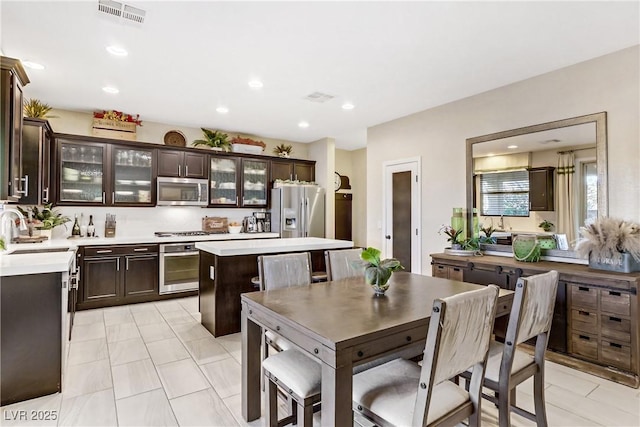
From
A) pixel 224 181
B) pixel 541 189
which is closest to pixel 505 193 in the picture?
pixel 541 189

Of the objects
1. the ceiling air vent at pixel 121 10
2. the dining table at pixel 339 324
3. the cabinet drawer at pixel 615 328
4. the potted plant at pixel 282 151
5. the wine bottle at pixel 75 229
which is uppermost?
the ceiling air vent at pixel 121 10

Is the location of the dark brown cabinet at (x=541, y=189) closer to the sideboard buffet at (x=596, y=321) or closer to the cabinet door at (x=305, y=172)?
the sideboard buffet at (x=596, y=321)

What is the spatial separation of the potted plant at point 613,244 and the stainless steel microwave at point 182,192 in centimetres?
516

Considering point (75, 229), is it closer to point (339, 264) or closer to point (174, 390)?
point (174, 390)

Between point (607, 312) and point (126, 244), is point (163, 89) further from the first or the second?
point (607, 312)

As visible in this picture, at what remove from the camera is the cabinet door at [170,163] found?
5.37 meters

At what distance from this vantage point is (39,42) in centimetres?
296

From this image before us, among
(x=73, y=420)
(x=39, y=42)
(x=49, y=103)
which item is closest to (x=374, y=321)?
(x=73, y=420)

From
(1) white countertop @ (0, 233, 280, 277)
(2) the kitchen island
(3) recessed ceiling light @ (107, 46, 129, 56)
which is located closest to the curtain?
(2) the kitchen island

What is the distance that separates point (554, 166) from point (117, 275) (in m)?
5.54

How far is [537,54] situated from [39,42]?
14.7 ft

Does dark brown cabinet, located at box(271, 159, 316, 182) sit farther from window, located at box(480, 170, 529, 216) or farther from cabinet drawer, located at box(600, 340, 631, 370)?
cabinet drawer, located at box(600, 340, 631, 370)

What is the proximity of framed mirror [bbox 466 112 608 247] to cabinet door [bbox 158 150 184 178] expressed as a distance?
4.38 metres

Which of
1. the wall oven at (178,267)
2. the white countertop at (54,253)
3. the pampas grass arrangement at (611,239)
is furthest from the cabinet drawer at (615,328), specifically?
the wall oven at (178,267)
